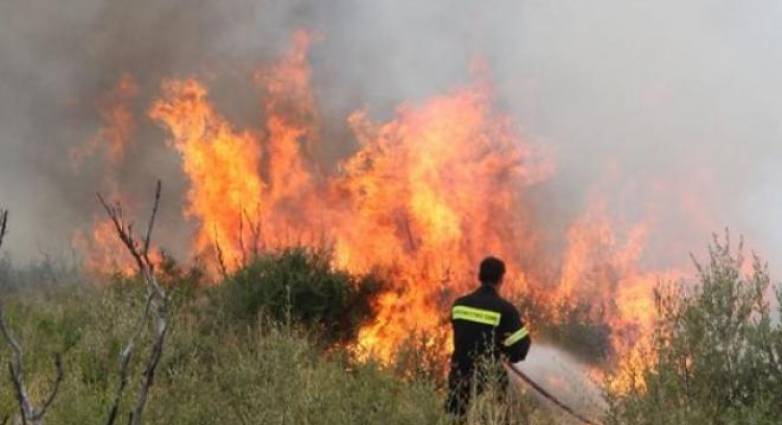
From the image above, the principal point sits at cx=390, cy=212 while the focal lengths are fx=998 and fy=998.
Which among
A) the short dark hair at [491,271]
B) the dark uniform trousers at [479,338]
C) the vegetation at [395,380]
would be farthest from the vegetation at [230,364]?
the short dark hair at [491,271]

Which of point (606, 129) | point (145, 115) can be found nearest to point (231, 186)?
point (145, 115)

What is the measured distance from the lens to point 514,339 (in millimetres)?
6469

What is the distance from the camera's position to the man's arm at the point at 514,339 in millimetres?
6477

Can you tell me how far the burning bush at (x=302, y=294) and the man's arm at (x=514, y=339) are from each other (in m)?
3.41

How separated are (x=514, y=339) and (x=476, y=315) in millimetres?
316

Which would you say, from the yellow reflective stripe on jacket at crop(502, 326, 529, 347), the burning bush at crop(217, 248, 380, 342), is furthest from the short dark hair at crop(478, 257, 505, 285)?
the burning bush at crop(217, 248, 380, 342)

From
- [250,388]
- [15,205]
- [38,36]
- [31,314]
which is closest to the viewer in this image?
[250,388]

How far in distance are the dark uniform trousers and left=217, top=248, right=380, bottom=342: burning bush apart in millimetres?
3190

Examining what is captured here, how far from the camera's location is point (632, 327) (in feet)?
33.6

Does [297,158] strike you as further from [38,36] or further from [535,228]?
[38,36]

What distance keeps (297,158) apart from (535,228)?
3518 mm

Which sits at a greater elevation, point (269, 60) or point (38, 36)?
point (38, 36)

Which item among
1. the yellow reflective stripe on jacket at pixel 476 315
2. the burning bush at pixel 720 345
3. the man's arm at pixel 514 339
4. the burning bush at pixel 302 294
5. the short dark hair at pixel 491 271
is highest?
the burning bush at pixel 302 294

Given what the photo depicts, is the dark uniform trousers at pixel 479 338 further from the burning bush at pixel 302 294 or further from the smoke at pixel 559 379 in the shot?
the burning bush at pixel 302 294
